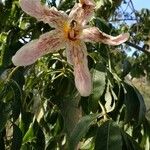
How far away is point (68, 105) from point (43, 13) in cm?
27

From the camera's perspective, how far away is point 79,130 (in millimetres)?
1050

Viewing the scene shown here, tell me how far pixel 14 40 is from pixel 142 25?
264 cm

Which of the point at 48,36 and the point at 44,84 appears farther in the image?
the point at 44,84

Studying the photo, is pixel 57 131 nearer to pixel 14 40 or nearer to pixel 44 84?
pixel 44 84

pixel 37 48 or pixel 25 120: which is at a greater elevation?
pixel 37 48

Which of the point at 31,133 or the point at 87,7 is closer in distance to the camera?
the point at 87,7

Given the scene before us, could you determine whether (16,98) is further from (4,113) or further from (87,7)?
(87,7)

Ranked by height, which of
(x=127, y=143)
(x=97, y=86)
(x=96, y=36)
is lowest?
(x=127, y=143)

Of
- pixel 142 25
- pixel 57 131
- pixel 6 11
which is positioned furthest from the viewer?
pixel 142 25

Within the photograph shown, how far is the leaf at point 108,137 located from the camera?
0.99 meters

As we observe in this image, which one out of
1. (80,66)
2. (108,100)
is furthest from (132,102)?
(80,66)

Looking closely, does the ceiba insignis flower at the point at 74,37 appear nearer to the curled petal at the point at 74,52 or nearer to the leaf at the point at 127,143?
the curled petal at the point at 74,52

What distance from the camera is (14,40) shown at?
149 cm

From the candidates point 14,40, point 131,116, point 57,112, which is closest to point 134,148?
point 131,116
